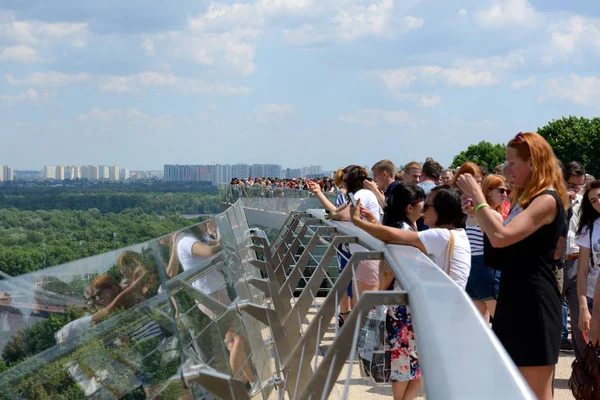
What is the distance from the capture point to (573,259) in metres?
7.26

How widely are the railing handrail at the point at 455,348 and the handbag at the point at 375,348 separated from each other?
143cm

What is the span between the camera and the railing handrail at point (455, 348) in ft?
3.22

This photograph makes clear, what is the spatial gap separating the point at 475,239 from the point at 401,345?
227cm

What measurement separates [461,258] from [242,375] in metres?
1.79

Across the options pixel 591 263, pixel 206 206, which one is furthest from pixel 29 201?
pixel 591 263

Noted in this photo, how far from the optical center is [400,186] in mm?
5125

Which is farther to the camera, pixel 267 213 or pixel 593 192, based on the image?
pixel 267 213

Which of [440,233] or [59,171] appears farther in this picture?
[59,171]

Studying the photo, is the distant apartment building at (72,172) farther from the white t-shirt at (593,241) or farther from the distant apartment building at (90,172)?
the white t-shirt at (593,241)

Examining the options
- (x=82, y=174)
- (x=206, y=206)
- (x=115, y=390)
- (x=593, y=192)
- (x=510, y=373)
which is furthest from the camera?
(x=82, y=174)

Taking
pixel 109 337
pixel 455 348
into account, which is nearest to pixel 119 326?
pixel 109 337

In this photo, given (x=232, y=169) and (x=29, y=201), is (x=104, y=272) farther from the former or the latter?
(x=232, y=169)

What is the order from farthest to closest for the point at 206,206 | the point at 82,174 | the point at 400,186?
1. the point at 82,174
2. the point at 206,206
3. the point at 400,186

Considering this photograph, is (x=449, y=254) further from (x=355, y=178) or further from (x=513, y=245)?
(x=355, y=178)
